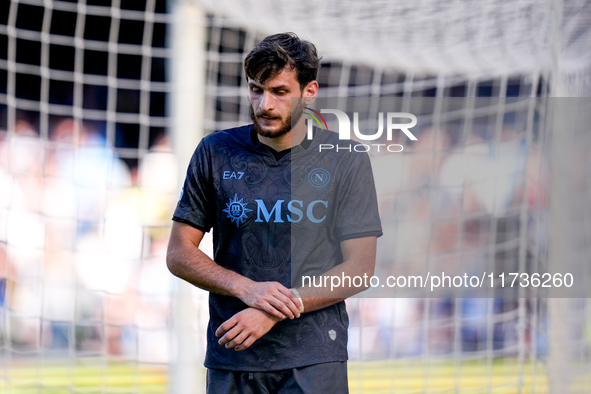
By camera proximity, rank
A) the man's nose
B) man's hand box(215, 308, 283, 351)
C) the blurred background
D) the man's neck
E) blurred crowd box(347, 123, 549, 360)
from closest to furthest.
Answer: man's hand box(215, 308, 283, 351) < the man's nose < the man's neck < the blurred background < blurred crowd box(347, 123, 549, 360)

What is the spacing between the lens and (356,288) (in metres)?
1.62

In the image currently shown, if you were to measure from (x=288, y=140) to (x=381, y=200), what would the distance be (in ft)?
8.99

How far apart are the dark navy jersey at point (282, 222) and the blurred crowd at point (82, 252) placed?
8.95 ft

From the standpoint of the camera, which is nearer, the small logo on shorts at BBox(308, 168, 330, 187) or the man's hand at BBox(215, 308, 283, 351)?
the man's hand at BBox(215, 308, 283, 351)

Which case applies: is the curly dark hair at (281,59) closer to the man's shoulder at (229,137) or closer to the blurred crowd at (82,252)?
the man's shoulder at (229,137)

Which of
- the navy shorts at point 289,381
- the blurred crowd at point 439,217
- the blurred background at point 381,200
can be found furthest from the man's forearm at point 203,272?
the blurred crowd at point 439,217

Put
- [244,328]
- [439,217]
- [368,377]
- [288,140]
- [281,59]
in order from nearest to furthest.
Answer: [244,328] → [281,59] → [288,140] → [368,377] → [439,217]

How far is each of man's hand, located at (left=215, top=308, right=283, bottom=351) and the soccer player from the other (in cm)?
2

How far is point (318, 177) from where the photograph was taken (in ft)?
5.61

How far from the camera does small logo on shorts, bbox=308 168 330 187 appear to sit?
1705 millimetres

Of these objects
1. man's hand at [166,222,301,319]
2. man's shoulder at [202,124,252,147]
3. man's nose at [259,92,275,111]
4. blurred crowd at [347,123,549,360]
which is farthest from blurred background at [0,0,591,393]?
man's nose at [259,92,275,111]

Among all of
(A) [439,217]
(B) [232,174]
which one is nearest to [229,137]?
(B) [232,174]

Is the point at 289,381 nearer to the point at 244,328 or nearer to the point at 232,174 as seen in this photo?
the point at 244,328

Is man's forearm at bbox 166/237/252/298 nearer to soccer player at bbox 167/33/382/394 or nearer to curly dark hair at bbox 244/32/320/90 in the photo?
soccer player at bbox 167/33/382/394
